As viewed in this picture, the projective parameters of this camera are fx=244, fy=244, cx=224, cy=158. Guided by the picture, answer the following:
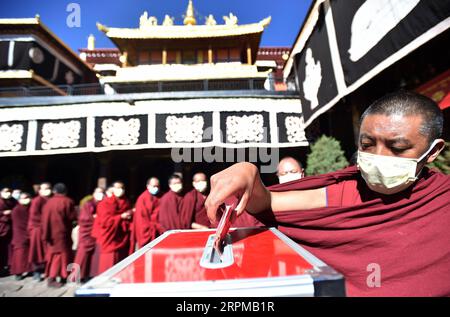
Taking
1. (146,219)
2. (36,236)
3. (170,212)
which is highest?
(170,212)

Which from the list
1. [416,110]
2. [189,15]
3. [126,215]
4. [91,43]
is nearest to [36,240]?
[126,215]

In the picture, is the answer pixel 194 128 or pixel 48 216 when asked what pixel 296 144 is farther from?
pixel 48 216

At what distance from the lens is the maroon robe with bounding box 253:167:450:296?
2.59 feet

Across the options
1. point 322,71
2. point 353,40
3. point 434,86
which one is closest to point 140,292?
point 434,86

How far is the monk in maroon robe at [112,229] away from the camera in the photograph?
383 cm

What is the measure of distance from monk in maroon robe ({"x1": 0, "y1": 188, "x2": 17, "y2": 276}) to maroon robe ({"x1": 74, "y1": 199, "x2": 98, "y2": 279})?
1543 mm

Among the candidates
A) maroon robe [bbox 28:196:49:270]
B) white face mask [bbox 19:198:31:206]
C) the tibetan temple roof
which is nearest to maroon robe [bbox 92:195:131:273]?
maroon robe [bbox 28:196:49:270]

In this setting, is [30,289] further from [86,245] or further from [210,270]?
[210,270]

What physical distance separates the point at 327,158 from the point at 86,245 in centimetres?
426

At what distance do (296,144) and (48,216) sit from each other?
15.6 ft

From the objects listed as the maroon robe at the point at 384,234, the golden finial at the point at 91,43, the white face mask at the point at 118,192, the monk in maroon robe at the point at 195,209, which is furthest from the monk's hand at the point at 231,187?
the golden finial at the point at 91,43

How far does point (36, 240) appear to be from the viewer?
164 inches

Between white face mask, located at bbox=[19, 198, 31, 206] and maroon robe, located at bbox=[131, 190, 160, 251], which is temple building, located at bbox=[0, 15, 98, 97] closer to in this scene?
white face mask, located at bbox=[19, 198, 31, 206]

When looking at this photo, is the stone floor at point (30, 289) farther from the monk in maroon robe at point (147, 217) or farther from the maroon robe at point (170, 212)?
the maroon robe at point (170, 212)
